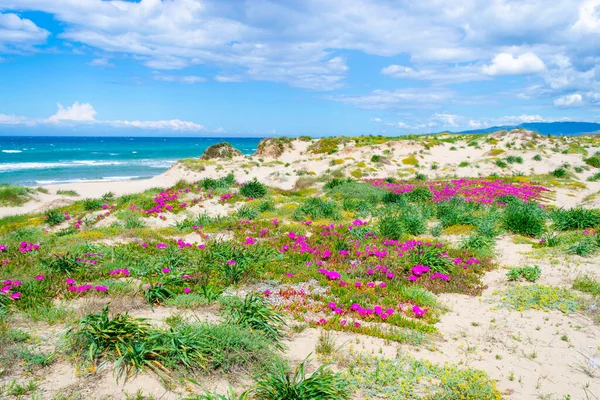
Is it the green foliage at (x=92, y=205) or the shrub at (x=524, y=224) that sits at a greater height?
the shrub at (x=524, y=224)

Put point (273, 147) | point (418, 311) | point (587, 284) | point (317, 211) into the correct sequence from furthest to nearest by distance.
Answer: point (273, 147) < point (317, 211) < point (587, 284) < point (418, 311)

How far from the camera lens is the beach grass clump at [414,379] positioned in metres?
4.52

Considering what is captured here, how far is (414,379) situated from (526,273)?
5.28 meters

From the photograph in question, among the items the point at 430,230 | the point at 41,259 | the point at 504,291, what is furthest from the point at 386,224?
the point at 41,259

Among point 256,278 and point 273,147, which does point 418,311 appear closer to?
point 256,278

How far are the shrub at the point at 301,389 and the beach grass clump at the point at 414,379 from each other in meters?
0.46

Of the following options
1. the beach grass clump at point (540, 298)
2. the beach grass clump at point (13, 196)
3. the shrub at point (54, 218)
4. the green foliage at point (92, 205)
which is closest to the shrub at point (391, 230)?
the beach grass clump at point (540, 298)

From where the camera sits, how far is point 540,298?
24.1 feet

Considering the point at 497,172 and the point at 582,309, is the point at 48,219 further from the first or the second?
the point at 497,172

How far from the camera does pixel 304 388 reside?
4.09m

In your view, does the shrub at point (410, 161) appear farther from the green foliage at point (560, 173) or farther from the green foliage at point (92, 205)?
the green foliage at point (92, 205)

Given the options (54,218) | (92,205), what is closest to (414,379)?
(54,218)

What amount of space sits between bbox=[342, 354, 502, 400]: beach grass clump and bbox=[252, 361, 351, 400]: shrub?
463 mm

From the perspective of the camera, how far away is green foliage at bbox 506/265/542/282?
834cm
